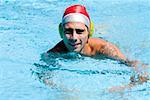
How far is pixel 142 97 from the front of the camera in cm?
472

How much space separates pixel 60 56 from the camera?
5598 mm

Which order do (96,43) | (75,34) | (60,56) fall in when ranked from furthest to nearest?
1. (60,56)
2. (96,43)
3. (75,34)

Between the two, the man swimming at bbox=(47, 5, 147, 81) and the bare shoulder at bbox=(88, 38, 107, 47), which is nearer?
the man swimming at bbox=(47, 5, 147, 81)

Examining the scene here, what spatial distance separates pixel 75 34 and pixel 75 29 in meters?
0.07

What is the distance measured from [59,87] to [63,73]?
46 centimetres

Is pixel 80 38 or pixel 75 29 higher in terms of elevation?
pixel 75 29

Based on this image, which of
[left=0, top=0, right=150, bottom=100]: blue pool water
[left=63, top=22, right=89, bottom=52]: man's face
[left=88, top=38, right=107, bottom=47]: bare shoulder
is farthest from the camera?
[left=88, top=38, right=107, bottom=47]: bare shoulder

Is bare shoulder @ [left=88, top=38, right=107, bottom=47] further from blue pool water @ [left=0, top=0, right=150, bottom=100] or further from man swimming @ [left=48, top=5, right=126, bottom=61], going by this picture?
blue pool water @ [left=0, top=0, right=150, bottom=100]

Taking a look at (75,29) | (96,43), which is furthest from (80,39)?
(96,43)

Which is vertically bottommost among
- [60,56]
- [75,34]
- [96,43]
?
[60,56]

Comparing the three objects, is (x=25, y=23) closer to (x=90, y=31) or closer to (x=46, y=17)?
(x=46, y=17)

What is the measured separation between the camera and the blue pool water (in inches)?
190

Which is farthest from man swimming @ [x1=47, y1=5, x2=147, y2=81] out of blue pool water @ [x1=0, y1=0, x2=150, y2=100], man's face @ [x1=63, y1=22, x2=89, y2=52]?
blue pool water @ [x1=0, y1=0, x2=150, y2=100]

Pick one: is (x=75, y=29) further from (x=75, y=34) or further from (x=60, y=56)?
(x=60, y=56)
